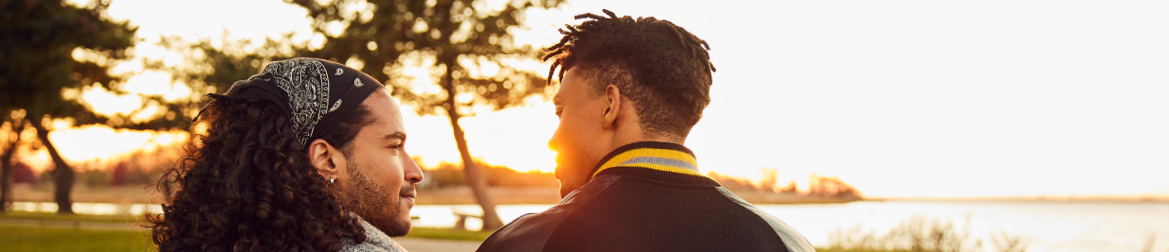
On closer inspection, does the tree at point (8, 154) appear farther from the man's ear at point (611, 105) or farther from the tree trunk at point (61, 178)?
the man's ear at point (611, 105)

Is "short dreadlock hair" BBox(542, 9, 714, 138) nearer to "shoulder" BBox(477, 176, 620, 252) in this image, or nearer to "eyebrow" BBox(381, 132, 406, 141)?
"shoulder" BBox(477, 176, 620, 252)

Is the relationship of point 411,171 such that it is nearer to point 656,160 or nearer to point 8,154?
point 656,160

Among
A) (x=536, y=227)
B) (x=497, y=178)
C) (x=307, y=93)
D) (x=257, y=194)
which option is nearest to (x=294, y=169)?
(x=257, y=194)

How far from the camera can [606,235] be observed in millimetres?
1643

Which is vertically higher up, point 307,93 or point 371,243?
point 307,93

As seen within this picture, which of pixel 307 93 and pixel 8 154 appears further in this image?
pixel 8 154

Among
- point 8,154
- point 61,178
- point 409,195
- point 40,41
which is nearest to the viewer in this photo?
point 409,195

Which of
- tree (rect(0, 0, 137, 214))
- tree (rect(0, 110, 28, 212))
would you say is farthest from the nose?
tree (rect(0, 110, 28, 212))

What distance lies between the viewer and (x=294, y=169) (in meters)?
1.91

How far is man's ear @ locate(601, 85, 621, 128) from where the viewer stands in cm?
199

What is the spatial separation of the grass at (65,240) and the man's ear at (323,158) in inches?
428

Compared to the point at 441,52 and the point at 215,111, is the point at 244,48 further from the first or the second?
the point at 215,111

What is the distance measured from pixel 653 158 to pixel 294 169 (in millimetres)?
918

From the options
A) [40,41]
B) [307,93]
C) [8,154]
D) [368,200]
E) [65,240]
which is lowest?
[368,200]
